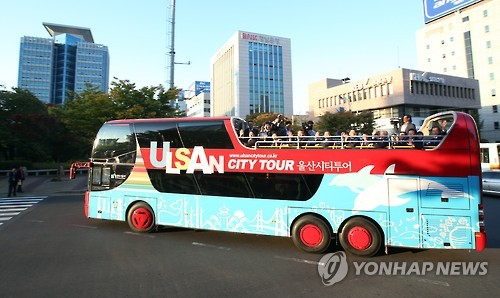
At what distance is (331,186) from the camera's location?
286 inches

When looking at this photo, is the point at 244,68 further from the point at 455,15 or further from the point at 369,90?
the point at 455,15

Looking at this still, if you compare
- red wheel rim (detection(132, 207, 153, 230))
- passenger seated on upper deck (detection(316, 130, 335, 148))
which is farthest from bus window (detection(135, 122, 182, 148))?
passenger seated on upper deck (detection(316, 130, 335, 148))

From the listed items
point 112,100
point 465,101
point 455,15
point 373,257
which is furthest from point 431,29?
point 373,257

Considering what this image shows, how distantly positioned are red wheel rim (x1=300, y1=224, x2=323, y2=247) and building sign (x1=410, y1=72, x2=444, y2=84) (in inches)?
2202

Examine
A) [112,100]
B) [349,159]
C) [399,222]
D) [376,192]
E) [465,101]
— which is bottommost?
[399,222]

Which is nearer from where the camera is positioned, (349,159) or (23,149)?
(349,159)

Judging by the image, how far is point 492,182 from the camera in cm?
1614

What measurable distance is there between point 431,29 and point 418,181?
3617 inches

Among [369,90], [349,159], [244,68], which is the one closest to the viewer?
[349,159]

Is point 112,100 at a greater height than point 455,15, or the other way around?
point 455,15

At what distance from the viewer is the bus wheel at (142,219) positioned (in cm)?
917

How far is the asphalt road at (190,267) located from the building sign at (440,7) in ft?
232

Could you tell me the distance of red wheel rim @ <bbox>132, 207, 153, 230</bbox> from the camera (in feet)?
30.1

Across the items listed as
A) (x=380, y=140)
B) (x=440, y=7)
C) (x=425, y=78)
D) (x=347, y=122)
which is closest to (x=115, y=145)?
(x=380, y=140)
